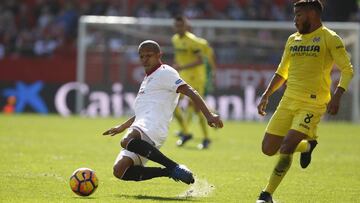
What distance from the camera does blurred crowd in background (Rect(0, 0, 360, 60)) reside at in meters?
34.0

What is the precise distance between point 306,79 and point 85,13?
81.9 ft

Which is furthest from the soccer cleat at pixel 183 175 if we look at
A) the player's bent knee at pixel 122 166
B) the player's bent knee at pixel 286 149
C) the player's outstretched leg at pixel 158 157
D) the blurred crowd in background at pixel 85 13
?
A: the blurred crowd in background at pixel 85 13

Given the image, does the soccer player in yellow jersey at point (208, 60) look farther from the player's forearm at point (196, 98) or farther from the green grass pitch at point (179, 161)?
the player's forearm at point (196, 98)

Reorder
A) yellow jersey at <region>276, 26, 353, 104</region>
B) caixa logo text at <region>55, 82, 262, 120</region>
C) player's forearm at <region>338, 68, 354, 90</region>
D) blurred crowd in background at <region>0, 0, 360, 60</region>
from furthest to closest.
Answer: blurred crowd in background at <region>0, 0, 360, 60</region> → caixa logo text at <region>55, 82, 262, 120</region> → yellow jersey at <region>276, 26, 353, 104</region> → player's forearm at <region>338, 68, 354, 90</region>

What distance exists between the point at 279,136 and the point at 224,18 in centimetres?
2392

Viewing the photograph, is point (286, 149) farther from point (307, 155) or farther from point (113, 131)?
point (113, 131)

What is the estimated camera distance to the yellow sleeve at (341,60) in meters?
10.5

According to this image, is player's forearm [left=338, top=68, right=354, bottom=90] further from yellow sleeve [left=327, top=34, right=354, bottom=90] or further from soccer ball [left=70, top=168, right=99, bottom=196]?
soccer ball [left=70, top=168, right=99, bottom=196]

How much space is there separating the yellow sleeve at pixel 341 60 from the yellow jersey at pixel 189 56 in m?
10.2

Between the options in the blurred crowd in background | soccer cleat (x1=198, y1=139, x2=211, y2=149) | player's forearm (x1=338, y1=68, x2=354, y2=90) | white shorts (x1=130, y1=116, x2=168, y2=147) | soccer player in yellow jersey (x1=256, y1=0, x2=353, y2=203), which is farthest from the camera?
the blurred crowd in background

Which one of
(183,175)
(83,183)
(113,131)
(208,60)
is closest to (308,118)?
(183,175)

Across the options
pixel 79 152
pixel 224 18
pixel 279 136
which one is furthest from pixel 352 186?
pixel 224 18

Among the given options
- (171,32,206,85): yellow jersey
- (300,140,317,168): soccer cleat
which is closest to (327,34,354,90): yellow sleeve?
(300,140,317,168): soccer cleat

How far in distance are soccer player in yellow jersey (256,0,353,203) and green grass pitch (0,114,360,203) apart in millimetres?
856
